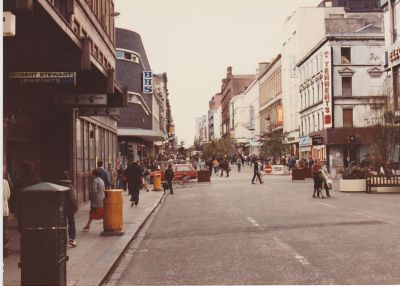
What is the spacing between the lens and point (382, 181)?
100 feet

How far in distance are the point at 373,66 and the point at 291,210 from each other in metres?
44.9

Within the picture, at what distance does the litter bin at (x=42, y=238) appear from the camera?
24.2 ft

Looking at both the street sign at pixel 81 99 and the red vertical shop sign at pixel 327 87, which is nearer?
the street sign at pixel 81 99

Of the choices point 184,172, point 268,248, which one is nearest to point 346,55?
point 184,172

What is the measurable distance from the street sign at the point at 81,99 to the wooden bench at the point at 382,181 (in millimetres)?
16355

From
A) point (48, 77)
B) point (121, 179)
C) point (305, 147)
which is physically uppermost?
point (48, 77)

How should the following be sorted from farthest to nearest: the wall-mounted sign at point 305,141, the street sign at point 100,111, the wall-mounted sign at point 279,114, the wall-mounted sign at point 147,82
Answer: the wall-mounted sign at point 279,114, the wall-mounted sign at point 305,141, the wall-mounted sign at point 147,82, the street sign at point 100,111

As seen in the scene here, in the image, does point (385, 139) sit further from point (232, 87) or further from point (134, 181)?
point (232, 87)

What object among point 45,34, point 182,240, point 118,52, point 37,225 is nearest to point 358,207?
point 182,240

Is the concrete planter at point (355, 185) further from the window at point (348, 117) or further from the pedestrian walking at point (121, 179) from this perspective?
the window at point (348, 117)

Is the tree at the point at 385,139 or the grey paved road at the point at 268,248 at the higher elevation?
the tree at the point at 385,139

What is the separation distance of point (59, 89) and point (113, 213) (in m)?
4.89

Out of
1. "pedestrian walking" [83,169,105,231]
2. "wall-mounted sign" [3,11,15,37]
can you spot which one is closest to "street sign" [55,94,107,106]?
"pedestrian walking" [83,169,105,231]

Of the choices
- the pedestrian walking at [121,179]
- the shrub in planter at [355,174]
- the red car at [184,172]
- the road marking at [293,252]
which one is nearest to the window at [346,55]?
the red car at [184,172]
